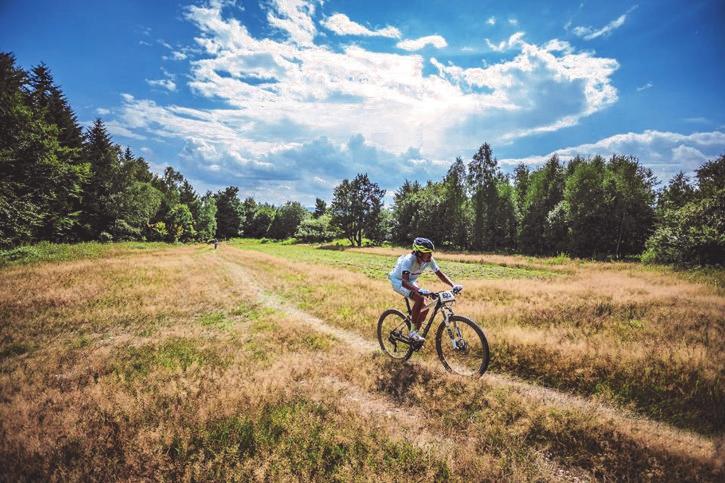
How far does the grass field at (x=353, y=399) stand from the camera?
14.7ft

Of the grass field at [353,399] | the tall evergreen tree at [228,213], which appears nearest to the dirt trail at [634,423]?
the grass field at [353,399]

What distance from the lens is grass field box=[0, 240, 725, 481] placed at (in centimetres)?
447

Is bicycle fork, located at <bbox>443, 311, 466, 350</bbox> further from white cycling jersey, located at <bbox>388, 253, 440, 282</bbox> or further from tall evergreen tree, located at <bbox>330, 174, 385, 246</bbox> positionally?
tall evergreen tree, located at <bbox>330, 174, 385, 246</bbox>

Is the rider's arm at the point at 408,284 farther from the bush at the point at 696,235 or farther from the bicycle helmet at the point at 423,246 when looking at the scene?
the bush at the point at 696,235

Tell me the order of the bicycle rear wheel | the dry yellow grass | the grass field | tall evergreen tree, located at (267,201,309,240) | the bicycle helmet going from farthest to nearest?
tall evergreen tree, located at (267,201,309,240) → the bicycle rear wheel → the bicycle helmet → the dry yellow grass → the grass field

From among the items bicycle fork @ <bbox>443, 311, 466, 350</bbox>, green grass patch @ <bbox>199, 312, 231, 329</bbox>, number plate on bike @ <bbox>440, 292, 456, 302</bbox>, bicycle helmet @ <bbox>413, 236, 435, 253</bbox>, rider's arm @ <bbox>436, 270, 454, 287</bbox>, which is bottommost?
green grass patch @ <bbox>199, 312, 231, 329</bbox>

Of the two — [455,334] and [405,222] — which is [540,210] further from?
[455,334]

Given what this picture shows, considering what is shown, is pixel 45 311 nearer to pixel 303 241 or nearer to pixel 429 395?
pixel 429 395

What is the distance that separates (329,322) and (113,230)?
63.0 metres

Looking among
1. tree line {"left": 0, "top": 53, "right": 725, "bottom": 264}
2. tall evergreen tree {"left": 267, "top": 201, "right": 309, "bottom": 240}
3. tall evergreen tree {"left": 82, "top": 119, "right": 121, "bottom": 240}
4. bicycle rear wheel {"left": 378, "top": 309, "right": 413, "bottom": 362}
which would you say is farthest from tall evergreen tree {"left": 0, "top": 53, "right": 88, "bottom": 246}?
tall evergreen tree {"left": 267, "top": 201, "right": 309, "bottom": 240}

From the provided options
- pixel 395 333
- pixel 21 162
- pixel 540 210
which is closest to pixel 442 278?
pixel 395 333

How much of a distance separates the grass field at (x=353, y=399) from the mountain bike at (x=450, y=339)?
0.44 metres

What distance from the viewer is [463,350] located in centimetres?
726

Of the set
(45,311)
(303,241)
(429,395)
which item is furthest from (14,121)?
(303,241)
